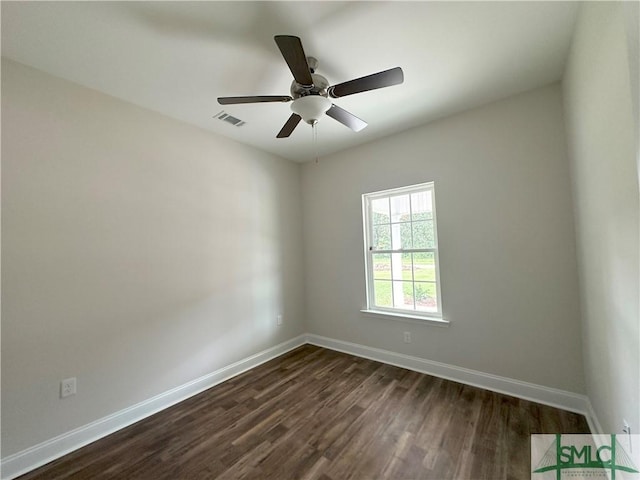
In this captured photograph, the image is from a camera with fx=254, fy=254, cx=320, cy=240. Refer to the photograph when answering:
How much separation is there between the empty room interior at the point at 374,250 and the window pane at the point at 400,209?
0.03 meters

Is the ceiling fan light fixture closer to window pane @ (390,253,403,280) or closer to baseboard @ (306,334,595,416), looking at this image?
window pane @ (390,253,403,280)

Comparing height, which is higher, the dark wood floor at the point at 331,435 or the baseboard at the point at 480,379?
the baseboard at the point at 480,379

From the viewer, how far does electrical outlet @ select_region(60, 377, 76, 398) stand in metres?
1.79

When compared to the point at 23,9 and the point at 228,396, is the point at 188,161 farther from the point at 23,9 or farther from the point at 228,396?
the point at 228,396

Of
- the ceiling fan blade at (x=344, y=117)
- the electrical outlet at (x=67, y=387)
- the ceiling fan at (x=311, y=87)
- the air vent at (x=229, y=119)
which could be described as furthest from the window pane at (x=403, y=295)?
the electrical outlet at (x=67, y=387)

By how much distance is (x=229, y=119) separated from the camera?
2.54m

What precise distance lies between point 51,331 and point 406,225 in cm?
324

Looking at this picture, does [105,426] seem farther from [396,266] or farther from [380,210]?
[380,210]

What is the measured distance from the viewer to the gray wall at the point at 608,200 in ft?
3.42

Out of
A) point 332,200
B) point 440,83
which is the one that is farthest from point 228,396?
point 440,83

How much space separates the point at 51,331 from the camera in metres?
1.77

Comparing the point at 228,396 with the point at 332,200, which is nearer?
the point at 228,396

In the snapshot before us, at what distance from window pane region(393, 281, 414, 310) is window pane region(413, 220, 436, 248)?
477 mm

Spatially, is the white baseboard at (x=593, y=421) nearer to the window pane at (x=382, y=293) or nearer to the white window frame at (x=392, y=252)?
the white window frame at (x=392, y=252)
